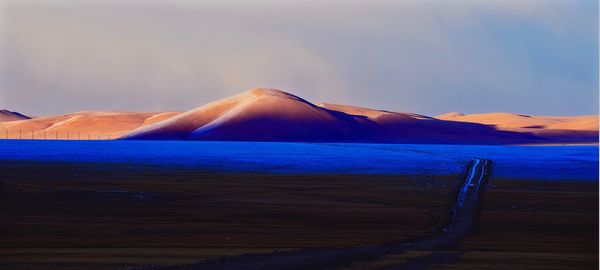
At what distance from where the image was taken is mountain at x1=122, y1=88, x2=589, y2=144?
18125 cm

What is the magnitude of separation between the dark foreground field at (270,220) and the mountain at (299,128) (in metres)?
142

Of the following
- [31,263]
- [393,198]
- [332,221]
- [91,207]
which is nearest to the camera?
[31,263]

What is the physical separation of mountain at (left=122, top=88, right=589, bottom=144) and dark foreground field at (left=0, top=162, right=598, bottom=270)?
465ft

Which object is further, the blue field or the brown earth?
the blue field

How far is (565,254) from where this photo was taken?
16.3m

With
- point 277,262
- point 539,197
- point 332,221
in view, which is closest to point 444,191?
point 539,197

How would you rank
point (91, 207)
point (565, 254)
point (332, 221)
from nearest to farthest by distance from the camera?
point (565, 254), point (332, 221), point (91, 207)

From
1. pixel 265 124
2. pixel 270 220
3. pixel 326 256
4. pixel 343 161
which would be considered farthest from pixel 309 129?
pixel 326 256

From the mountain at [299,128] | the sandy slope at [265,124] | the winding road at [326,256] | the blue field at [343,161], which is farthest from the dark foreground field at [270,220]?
the mountain at [299,128]

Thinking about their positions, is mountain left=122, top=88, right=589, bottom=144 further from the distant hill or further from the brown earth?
the brown earth

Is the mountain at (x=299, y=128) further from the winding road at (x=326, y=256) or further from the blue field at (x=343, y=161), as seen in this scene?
the winding road at (x=326, y=256)

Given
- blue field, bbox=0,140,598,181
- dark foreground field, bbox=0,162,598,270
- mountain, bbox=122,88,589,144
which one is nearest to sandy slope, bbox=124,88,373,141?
mountain, bbox=122,88,589,144

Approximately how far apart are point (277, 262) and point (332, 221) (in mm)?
8026

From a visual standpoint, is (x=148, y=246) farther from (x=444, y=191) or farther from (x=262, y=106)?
(x=262, y=106)
